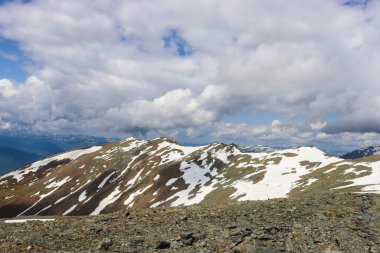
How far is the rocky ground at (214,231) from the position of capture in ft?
57.0

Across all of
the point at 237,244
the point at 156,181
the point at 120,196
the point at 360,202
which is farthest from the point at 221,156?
the point at 237,244

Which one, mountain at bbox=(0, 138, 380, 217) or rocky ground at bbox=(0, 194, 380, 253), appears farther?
mountain at bbox=(0, 138, 380, 217)

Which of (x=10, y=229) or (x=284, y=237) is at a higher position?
(x=10, y=229)

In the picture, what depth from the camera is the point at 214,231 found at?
19.9m

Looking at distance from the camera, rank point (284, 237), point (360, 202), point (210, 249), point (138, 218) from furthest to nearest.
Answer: point (360, 202) < point (138, 218) < point (284, 237) < point (210, 249)

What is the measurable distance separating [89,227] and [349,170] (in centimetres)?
7794

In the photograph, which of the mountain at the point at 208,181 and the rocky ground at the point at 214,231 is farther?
the mountain at the point at 208,181

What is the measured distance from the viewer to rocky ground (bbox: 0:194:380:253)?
17.4 meters

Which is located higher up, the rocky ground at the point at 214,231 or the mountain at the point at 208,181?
the rocky ground at the point at 214,231

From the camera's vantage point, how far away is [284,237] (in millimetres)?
19047

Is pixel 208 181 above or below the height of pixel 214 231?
→ below

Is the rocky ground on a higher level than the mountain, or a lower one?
higher

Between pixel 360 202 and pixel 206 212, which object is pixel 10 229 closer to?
pixel 206 212

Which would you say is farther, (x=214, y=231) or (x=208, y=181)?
(x=208, y=181)
